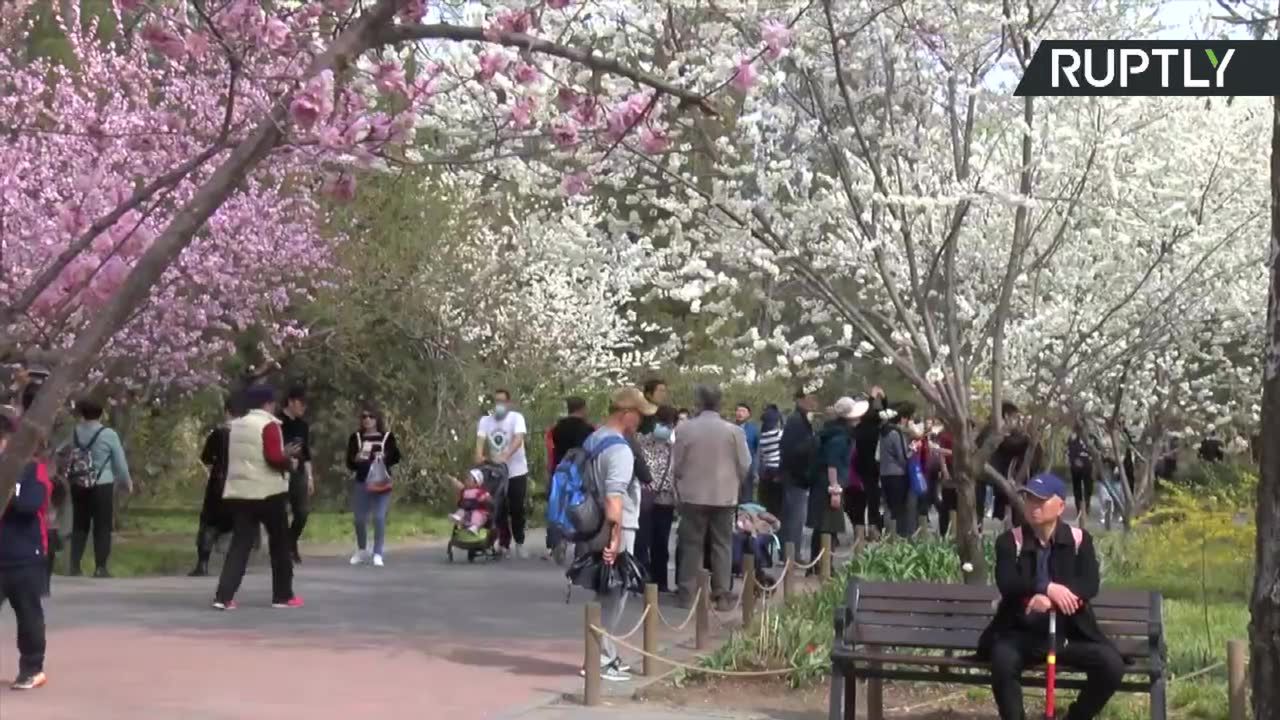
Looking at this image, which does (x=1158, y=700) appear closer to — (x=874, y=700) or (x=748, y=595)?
(x=874, y=700)

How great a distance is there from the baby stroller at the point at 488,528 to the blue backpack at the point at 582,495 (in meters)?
8.89

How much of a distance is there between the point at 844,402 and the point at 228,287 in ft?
25.4

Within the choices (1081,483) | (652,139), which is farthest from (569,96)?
(1081,483)

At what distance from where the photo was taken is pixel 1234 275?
18172 mm

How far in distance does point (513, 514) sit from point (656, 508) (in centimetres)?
509

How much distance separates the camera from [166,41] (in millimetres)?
7961

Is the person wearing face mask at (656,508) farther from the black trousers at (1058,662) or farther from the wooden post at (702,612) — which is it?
the black trousers at (1058,662)

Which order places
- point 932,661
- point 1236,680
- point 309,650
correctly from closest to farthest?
point 1236,680 → point 932,661 → point 309,650

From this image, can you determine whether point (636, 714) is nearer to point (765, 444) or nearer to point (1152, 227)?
point (1152, 227)

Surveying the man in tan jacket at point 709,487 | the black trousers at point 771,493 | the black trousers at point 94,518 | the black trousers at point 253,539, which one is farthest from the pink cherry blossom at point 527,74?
the black trousers at point 771,493

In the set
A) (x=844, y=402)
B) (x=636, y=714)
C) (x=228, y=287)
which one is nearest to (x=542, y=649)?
(x=636, y=714)

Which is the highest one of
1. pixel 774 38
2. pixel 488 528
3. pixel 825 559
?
pixel 774 38

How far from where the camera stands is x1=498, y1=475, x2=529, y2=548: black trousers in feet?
74.4

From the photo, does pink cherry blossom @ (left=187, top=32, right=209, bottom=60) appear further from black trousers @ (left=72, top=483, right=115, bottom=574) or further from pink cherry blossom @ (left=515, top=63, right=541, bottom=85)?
black trousers @ (left=72, top=483, right=115, bottom=574)
